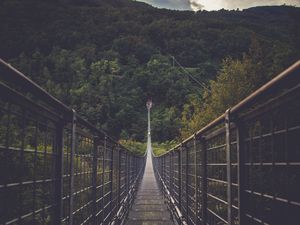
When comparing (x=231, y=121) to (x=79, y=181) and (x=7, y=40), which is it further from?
(x=7, y=40)

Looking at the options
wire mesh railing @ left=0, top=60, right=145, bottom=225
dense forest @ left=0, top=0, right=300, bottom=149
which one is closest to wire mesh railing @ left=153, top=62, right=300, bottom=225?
wire mesh railing @ left=0, top=60, right=145, bottom=225

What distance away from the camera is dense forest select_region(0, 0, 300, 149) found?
273ft

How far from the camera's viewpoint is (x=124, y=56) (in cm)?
10975

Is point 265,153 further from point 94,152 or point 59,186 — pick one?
point 94,152

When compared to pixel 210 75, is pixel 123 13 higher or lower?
higher

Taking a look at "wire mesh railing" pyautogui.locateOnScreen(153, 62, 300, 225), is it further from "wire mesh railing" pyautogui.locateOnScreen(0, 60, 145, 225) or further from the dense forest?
the dense forest

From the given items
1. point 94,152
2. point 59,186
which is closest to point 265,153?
point 59,186

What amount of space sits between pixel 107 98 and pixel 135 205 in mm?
76540

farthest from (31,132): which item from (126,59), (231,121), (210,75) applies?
(126,59)

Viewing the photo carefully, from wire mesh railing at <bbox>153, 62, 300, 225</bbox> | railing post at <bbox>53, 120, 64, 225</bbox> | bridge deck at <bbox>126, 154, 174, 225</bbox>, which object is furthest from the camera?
bridge deck at <bbox>126, 154, 174, 225</bbox>

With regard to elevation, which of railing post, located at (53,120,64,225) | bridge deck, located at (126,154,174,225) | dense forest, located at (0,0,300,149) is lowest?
bridge deck, located at (126,154,174,225)

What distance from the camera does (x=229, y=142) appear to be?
2521 millimetres

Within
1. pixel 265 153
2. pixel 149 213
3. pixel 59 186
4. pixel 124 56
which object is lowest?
pixel 149 213

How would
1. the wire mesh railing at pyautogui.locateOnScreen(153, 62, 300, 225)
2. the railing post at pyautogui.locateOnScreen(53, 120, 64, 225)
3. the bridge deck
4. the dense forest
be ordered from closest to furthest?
the wire mesh railing at pyautogui.locateOnScreen(153, 62, 300, 225) < the railing post at pyautogui.locateOnScreen(53, 120, 64, 225) < the bridge deck < the dense forest
